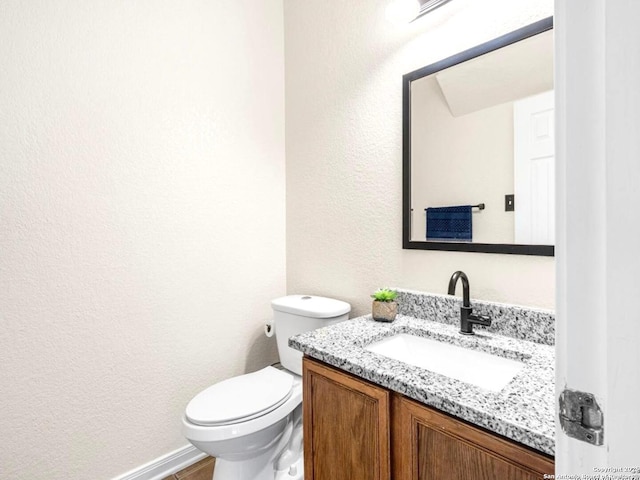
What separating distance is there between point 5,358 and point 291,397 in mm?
1037

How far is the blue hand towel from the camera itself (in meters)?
1.23

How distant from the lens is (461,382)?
78 centimetres

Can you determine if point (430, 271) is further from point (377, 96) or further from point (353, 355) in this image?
point (377, 96)

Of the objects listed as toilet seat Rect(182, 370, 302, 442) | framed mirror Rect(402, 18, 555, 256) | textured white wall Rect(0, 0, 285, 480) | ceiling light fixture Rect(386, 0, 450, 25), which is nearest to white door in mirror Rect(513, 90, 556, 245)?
framed mirror Rect(402, 18, 555, 256)

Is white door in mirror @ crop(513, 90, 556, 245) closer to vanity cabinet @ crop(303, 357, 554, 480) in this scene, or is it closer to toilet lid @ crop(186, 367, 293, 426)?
vanity cabinet @ crop(303, 357, 554, 480)

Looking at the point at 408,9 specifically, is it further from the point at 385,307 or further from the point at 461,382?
the point at 461,382

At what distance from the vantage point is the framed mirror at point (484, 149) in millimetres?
1049

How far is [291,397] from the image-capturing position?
1.38 m

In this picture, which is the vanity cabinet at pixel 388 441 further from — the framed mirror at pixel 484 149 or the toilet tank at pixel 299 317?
the framed mirror at pixel 484 149

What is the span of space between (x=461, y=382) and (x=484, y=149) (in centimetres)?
81

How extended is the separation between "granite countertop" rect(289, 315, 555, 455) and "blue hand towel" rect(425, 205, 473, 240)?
34 cm

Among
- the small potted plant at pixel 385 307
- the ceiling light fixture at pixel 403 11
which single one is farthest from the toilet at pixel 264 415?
the ceiling light fixture at pixel 403 11

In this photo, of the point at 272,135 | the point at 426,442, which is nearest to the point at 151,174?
the point at 272,135

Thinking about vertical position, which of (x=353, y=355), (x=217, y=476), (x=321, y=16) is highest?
(x=321, y=16)
